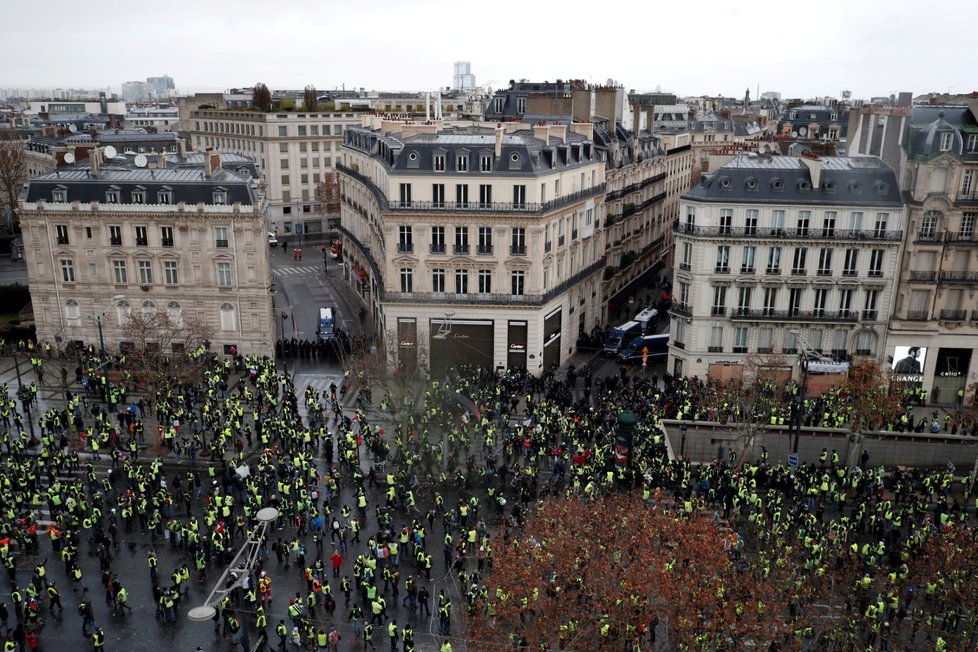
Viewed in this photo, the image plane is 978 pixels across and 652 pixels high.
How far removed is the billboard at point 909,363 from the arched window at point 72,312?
56.7 m

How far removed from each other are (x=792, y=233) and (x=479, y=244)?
66.4ft

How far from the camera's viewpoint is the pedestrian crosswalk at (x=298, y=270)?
3570 inches

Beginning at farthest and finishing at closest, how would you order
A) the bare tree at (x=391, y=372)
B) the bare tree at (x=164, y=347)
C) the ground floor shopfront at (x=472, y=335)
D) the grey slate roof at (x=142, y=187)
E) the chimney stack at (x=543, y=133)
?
the chimney stack at (x=543, y=133)
the grey slate roof at (x=142, y=187)
the ground floor shopfront at (x=472, y=335)
the bare tree at (x=164, y=347)
the bare tree at (x=391, y=372)

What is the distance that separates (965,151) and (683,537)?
36.6 metres

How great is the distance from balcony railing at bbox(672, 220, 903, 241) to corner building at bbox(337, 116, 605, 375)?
10.3m

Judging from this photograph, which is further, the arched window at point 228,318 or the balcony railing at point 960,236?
the arched window at point 228,318

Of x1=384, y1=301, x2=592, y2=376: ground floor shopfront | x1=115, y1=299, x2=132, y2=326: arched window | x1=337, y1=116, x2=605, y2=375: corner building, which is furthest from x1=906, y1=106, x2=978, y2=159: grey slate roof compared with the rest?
x1=115, y1=299, x2=132, y2=326: arched window

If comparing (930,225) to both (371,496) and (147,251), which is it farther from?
(147,251)

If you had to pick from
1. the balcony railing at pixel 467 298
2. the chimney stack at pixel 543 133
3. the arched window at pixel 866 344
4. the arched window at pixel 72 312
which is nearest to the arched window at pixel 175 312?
the arched window at pixel 72 312

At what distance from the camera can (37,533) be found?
122ft

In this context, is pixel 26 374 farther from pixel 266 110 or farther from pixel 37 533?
pixel 266 110

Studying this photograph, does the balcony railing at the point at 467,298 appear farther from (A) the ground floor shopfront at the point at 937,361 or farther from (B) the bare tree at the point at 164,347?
(A) the ground floor shopfront at the point at 937,361

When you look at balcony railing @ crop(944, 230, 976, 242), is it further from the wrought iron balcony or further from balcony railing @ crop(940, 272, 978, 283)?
the wrought iron balcony

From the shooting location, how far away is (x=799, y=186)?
53125 millimetres
